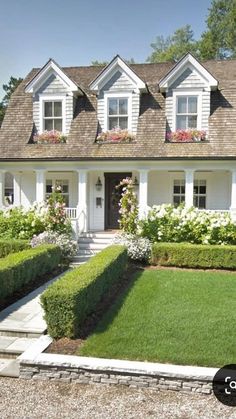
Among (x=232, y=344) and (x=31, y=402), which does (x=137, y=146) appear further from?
(x=31, y=402)

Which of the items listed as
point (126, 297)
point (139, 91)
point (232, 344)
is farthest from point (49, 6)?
point (232, 344)

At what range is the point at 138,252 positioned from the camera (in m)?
11.1

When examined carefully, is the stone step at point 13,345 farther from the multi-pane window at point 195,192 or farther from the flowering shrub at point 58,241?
the multi-pane window at point 195,192

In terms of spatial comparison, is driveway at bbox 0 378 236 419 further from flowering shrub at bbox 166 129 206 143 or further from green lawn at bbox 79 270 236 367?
flowering shrub at bbox 166 129 206 143

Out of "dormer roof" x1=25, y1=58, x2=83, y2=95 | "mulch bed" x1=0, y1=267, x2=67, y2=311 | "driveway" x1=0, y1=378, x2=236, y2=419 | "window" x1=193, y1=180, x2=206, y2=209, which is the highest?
"dormer roof" x1=25, y1=58, x2=83, y2=95

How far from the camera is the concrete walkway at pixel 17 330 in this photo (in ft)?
16.9

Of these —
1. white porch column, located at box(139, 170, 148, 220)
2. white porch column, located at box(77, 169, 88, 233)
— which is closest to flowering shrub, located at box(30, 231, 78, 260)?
white porch column, located at box(77, 169, 88, 233)

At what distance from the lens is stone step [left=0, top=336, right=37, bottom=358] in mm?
5321

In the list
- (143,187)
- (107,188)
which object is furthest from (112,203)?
(143,187)

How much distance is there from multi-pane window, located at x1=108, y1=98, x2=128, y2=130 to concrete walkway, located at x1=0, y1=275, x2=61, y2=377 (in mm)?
8518

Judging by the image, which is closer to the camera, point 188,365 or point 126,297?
point 188,365

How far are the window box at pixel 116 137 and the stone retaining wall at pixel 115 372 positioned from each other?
10.1 meters

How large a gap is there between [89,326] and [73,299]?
80cm

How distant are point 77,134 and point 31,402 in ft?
37.1
